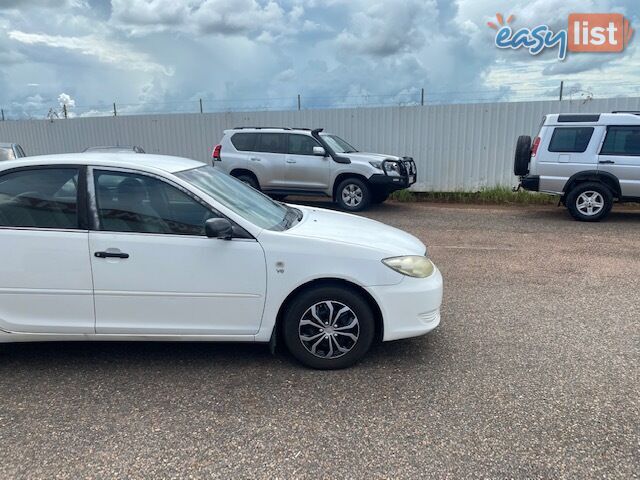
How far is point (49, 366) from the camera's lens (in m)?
3.72

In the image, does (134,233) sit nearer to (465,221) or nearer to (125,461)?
(125,461)

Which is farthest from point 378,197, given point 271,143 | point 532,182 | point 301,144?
point 532,182

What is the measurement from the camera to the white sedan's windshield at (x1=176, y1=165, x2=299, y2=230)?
367cm

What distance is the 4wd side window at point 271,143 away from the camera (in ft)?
38.6

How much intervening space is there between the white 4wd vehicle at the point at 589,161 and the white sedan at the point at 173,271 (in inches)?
286

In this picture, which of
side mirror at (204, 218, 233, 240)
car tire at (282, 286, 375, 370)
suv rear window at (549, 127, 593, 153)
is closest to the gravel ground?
car tire at (282, 286, 375, 370)

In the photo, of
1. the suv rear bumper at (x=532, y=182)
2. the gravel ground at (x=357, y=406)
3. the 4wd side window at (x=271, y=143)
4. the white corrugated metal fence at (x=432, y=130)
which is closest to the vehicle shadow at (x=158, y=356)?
the gravel ground at (x=357, y=406)

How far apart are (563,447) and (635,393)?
2.97 feet

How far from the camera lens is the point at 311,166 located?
453 inches

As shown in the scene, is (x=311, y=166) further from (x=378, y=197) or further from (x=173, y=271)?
(x=173, y=271)

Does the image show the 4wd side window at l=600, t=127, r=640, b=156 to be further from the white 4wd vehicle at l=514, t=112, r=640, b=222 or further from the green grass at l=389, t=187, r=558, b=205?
the green grass at l=389, t=187, r=558, b=205

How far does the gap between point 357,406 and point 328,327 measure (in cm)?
60

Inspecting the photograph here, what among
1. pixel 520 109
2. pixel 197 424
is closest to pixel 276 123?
pixel 520 109

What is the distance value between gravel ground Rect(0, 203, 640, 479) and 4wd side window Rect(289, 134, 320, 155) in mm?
7298
